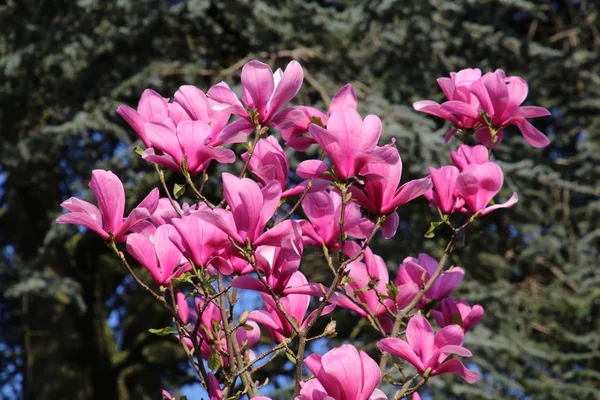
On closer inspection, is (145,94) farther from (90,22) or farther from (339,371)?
(90,22)

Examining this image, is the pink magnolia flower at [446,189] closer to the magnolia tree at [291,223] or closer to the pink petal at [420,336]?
the magnolia tree at [291,223]

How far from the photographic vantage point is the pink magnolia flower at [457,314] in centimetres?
107

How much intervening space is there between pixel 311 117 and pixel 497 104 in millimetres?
274

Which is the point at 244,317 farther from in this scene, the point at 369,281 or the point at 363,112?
the point at 363,112

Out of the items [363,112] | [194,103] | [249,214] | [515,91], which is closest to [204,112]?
[194,103]

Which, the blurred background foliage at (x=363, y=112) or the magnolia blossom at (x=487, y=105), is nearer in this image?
the magnolia blossom at (x=487, y=105)

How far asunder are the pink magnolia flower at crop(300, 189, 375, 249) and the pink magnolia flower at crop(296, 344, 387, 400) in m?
0.20

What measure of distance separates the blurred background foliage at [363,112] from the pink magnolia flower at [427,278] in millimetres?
2182

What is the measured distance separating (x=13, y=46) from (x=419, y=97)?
205 cm

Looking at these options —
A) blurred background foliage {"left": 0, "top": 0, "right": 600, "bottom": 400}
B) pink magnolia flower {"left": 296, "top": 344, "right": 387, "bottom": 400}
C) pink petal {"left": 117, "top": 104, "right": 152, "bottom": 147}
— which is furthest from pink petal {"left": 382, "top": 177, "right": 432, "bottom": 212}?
blurred background foliage {"left": 0, "top": 0, "right": 600, "bottom": 400}

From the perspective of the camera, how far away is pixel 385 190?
0.96m

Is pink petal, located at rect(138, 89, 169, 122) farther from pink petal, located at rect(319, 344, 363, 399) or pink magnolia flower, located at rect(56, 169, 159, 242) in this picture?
pink petal, located at rect(319, 344, 363, 399)

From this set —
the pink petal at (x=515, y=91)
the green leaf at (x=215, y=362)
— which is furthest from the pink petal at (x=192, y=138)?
the pink petal at (x=515, y=91)

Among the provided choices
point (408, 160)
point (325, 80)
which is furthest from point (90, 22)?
point (408, 160)
